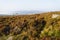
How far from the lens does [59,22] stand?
46.6 metres

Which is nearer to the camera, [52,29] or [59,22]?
[52,29]

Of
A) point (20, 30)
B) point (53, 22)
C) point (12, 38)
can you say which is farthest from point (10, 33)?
point (53, 22)

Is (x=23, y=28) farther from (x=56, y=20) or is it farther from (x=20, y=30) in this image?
(x=56, y=20)

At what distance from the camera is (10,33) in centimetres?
5425

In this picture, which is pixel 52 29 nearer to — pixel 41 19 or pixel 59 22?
pixel 59 22

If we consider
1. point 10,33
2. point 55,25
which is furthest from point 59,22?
point 10,33

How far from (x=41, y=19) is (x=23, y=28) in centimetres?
568

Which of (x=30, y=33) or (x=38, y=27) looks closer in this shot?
(x=30, y=33)

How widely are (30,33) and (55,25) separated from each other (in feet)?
20.9

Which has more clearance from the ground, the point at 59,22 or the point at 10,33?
the point at 59,22

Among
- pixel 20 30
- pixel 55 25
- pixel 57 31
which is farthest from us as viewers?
pixel 20 30

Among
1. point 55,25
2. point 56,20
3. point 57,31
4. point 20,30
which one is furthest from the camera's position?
point 20,30

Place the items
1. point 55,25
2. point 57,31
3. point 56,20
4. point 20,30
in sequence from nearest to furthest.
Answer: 1. point 57,31
2. point 55,25
3. point 56,20
4. point 20,30

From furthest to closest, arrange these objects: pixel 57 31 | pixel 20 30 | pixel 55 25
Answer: pixel 20 30 < pixel 55 25 < pixel 57 31
